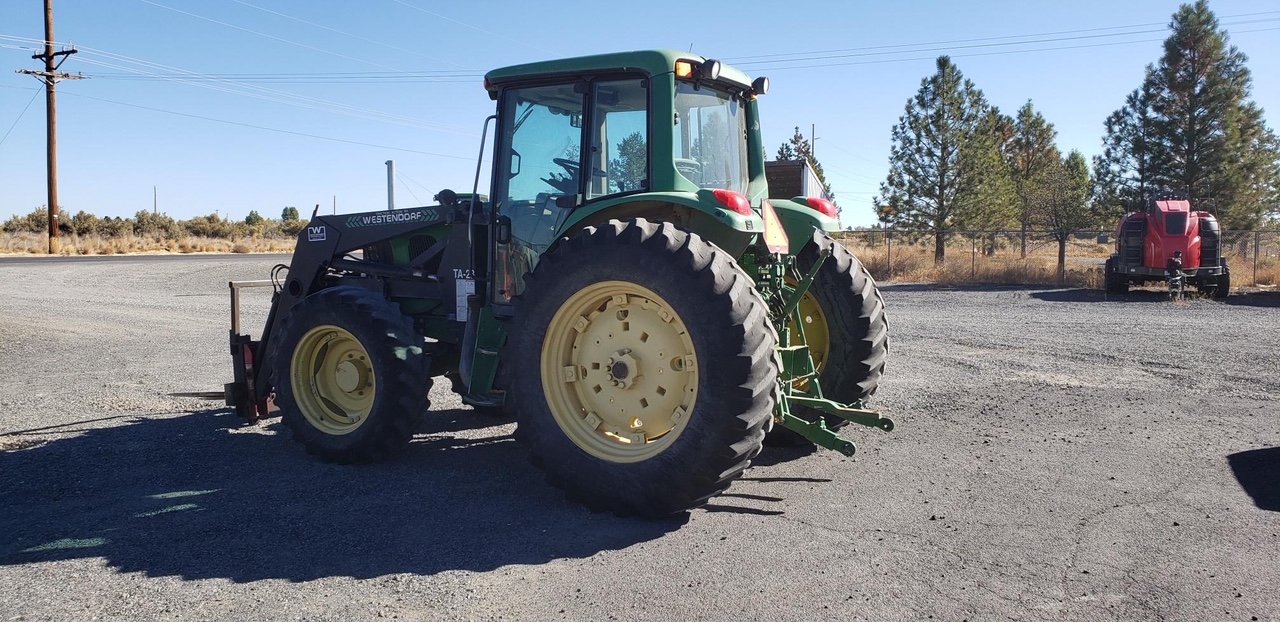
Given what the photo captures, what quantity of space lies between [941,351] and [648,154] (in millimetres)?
7773

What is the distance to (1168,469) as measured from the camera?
5.98 metres

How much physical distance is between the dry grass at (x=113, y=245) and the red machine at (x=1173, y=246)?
4196 centimetres

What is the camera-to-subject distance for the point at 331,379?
266 inches

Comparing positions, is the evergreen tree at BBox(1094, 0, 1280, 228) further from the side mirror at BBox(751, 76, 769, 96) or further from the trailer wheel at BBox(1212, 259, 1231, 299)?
the side mirror at BBox(751, 76, 769, 96)

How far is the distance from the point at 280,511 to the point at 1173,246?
887 inches

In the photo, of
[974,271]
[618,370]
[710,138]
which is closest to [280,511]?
[618,370]

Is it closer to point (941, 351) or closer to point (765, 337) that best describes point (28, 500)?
point (765, 337)

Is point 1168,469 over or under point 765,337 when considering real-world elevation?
under

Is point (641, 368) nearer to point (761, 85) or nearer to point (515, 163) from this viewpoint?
point (515, 163)

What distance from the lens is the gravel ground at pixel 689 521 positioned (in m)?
3.88

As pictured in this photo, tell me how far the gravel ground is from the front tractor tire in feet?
0.97

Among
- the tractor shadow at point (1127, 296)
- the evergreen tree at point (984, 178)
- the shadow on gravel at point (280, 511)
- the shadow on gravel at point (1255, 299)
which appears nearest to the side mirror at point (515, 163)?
the shadow on gravel at point (280, 511)

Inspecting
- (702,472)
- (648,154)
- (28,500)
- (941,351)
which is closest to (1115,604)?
(702,472)

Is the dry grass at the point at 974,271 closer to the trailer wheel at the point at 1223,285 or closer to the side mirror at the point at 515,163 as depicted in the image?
the trailer wheel at the point at 1223,285
